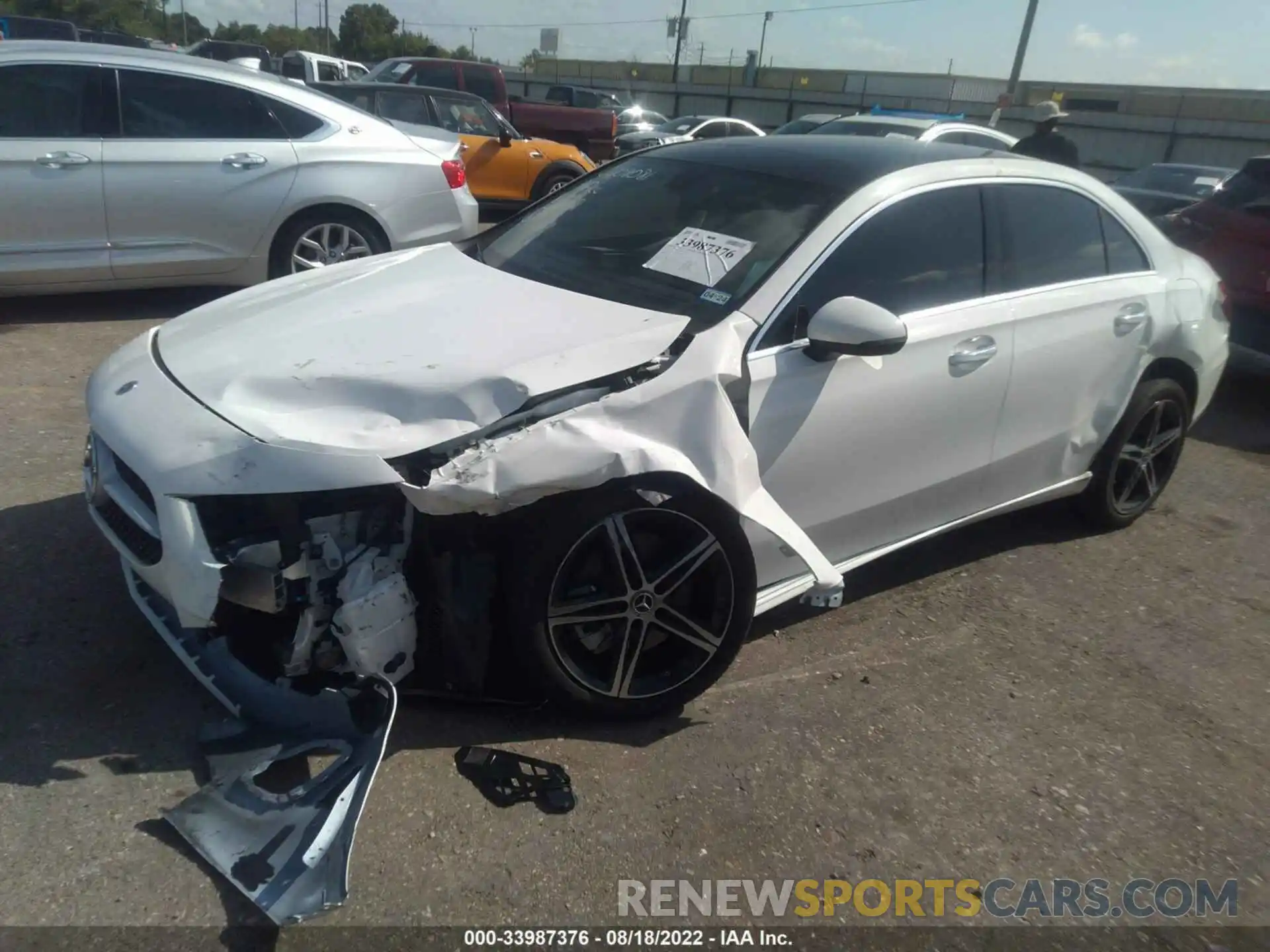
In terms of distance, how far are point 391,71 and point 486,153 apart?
175 inches

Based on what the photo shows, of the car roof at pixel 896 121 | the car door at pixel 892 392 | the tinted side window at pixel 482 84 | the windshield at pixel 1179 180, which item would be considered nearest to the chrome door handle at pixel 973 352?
the car door at pixel 892 392

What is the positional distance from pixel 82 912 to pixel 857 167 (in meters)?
3.18

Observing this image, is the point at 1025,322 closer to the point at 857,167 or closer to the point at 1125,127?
the point at 857,167

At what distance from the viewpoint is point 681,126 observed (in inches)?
856

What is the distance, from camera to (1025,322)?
3775 mm

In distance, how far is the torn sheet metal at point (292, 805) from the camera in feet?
7.33

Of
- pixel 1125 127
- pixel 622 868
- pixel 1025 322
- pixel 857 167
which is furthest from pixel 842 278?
pixel 1125 127

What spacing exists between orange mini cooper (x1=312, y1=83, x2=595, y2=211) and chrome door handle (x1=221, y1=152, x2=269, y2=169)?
4765 mm

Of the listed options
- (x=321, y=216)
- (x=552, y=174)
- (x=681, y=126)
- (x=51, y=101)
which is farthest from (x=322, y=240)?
(x=681, y=126)

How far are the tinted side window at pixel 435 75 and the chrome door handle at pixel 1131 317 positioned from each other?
12.3 metres

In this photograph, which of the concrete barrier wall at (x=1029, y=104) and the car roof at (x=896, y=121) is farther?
the concrete barrier wall at (x=1029, y=104)

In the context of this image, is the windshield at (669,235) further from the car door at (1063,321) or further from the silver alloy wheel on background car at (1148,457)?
the silver alloy wheel on background car at (1148,457)

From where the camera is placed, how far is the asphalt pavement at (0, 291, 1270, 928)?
7.97 feet

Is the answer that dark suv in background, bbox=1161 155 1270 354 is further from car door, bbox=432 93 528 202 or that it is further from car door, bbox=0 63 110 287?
car door, bbox=0 63 110 287
